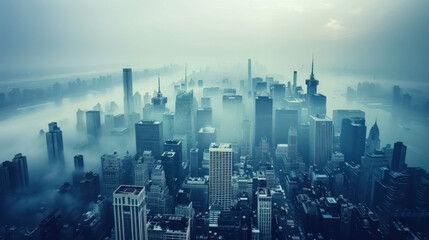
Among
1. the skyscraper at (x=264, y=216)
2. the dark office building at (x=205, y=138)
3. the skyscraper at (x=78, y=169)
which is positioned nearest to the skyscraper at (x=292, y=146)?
the dark office building at (x=205, y=138)

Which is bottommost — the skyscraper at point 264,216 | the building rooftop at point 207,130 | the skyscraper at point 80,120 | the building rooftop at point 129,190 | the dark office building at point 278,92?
the skyscraper at point 264,216

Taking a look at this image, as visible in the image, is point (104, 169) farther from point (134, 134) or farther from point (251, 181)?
point (251, 181)

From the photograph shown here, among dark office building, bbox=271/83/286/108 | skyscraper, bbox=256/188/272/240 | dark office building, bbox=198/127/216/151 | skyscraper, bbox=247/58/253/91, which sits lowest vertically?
skyscraper, bbox=256/188/272/240

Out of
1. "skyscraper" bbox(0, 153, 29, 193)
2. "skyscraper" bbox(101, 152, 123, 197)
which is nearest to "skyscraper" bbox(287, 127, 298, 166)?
"skyscraper" bbox(101, 152, 123, 197)

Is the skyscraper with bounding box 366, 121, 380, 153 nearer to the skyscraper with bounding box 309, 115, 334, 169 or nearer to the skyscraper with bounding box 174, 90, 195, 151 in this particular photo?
the skyscraper with bounding box 309, 115, 334, 169

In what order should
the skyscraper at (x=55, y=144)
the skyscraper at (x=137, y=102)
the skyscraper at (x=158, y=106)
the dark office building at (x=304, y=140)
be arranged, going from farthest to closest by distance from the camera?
the skyscraper at (x=158, y=106), the skyscraper at (x=137, y=102), the dark office building at (x=304, y=140), the skyscraper at (x=55, y=144)

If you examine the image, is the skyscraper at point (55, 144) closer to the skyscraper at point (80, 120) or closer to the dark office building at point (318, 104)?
the skyscraper at point (80, 120)

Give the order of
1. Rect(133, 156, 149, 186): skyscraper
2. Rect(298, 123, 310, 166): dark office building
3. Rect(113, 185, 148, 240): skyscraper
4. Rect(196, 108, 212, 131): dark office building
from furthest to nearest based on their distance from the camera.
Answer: Rect(196, 108, 212, 131): dark office building, Rect(298, 123, 310, 166): dark office building, Rect(133, 156, 149, 186): skyscraper, Rect(113, 185, 148, 240): skyscraper
